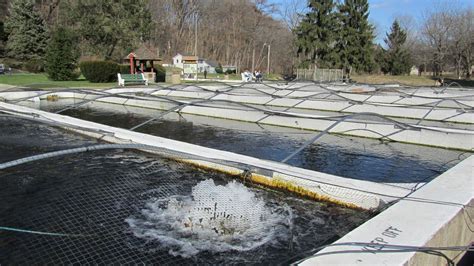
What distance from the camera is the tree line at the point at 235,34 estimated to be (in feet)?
139

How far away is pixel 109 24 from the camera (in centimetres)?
4162

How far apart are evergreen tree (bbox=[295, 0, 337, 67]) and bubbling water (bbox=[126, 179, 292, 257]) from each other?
46176 millimetres

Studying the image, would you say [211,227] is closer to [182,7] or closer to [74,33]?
[74,33]

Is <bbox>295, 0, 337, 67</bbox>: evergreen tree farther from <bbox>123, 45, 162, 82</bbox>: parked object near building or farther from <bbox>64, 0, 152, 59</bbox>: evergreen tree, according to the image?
<bbox>123, 45, 162, 82</bbox>: parked object near building

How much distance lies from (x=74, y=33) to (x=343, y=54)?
102ft

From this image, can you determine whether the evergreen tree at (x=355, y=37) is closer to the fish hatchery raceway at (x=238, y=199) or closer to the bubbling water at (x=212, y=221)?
the fish hatchery raceway at (x=238, y=199)

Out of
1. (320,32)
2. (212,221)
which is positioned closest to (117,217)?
(212,221)

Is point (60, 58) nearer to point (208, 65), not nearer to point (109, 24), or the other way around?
point (109, 24)

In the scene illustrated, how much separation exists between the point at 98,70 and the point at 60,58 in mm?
3536

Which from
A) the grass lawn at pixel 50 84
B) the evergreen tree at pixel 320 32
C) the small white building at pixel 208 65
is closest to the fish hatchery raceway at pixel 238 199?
the grass lawn at pixel 50 84

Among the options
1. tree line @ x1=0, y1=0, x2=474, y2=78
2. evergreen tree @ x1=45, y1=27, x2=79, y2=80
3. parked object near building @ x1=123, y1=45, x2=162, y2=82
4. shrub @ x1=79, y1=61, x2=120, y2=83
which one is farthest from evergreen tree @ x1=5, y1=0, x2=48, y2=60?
shrub @ x1=79, y1=61, x2=120, y2=83

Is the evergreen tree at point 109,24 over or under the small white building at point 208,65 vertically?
over

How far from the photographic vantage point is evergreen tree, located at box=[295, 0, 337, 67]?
49.9 metres

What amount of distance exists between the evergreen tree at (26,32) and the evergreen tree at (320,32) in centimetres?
3220
